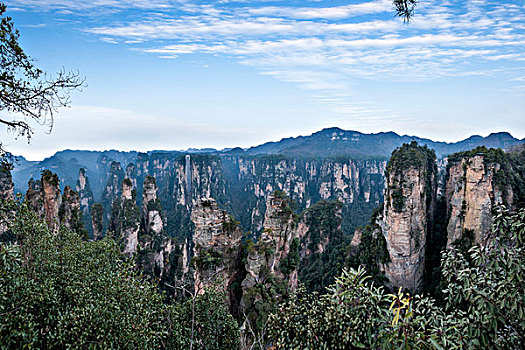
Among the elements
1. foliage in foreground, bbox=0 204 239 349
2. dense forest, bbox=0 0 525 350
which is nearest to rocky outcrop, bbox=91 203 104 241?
dense forest, bbox=0 0 525 350

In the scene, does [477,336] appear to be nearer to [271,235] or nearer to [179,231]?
[271,235]

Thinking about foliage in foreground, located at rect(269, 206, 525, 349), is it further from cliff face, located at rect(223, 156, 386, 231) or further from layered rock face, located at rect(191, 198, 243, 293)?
cliff face, located at rect(223, 156, 386, 231)

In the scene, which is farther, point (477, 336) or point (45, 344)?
point (45, 344)

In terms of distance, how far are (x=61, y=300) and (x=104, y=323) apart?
1.70m

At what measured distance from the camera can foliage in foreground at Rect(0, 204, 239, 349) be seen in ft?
24.8

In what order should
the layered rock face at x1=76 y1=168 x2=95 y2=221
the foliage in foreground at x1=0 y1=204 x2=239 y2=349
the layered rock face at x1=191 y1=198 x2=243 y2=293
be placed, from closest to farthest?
the foliage in foreground at x1=0 y1=204 x2=239 y2=349
the layered rock face at x1=191 y1=198 x2=243 y2=293
the layered rock face at x1=76 y1=168 x2=95 y2=221

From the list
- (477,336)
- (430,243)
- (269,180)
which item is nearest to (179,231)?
(269,180)

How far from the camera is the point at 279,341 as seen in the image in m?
7.94

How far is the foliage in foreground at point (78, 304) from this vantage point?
7570mm

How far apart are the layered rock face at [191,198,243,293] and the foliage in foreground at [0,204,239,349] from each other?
8086 mm

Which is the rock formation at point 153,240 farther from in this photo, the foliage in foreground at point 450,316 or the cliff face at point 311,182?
the cliff face at point 311,182

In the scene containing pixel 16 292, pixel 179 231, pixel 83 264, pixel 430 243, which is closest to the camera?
pixel 16 292

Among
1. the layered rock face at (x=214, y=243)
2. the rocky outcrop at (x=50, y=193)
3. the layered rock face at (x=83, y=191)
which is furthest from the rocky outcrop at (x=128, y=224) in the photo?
the layered rock face at (x=83, y=191)

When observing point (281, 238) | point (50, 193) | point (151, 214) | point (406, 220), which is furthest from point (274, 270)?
point (151, 214)
